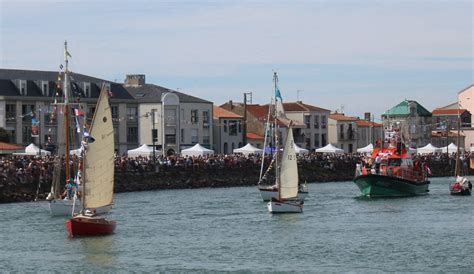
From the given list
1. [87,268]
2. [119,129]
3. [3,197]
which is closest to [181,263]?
[87,268]

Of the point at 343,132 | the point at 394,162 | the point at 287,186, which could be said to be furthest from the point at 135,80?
the point at 287,186

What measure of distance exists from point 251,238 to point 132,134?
82.5 metres

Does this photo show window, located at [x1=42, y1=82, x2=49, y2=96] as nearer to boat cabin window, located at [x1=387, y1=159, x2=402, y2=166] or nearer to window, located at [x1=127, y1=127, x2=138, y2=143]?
window, located at [x1=127, y1=127, x2=138, y2=143]

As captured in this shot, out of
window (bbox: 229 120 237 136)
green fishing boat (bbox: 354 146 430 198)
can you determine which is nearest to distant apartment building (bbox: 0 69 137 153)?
window (bbox: 229 120 237 136)

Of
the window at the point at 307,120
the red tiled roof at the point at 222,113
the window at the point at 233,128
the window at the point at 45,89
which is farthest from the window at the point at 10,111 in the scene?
the window at the point at 307,120

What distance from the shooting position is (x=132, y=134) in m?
152

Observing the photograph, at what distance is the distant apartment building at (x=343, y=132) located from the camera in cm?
19425

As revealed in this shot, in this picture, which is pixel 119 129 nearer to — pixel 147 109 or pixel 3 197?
pixel 147 109

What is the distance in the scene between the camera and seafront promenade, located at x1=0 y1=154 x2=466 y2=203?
101750 mm

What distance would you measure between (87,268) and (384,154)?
53.3m

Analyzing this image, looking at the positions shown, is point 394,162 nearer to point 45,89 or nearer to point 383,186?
point 383,186

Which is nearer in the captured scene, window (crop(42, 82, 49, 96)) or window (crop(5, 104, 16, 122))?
window (crop(5, 104, 16, 122))

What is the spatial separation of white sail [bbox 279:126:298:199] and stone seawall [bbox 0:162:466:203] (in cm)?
2396

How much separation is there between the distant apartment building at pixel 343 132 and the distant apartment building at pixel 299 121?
14.7 feet
